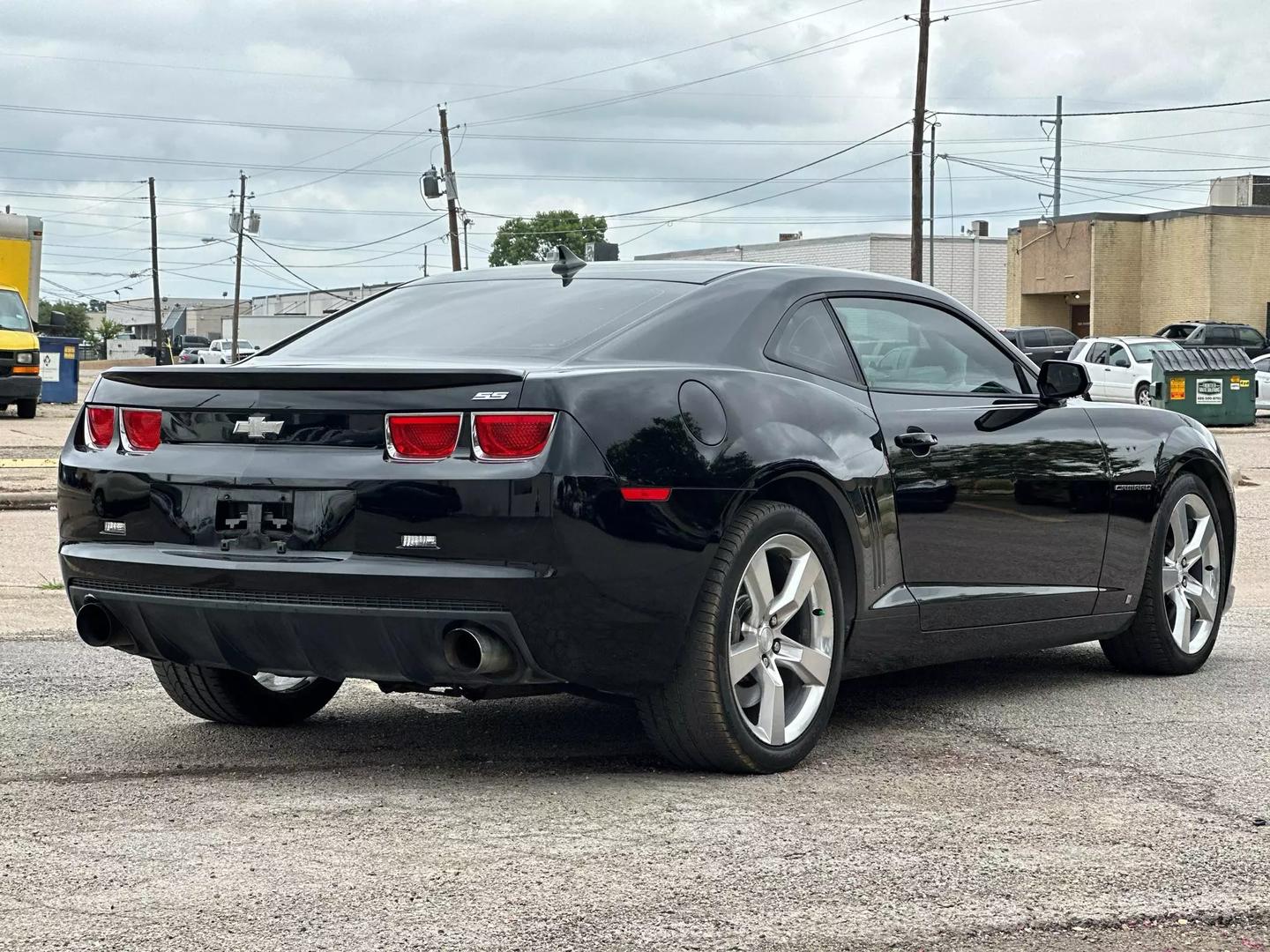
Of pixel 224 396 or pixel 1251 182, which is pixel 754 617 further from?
pixel 1251 182

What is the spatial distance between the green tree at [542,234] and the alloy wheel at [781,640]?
399 ft

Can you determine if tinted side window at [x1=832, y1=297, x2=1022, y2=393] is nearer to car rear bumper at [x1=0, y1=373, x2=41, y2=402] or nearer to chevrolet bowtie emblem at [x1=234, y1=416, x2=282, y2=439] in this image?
chevrolet bowtie emblem at [x1=234, y1=416, x2=282, y2=439]

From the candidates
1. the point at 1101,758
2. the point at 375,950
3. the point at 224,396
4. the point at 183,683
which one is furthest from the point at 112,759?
the point at 1101,758

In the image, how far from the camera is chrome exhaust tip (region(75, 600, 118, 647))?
5152 millimetres

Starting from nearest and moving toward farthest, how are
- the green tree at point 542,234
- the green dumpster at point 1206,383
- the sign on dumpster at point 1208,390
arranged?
the green dumpster at point 1206,383
the sign on dumpster at point 1208,390
the green tree at point 542,234

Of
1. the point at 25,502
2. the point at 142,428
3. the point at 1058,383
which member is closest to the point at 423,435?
the point at 142,428

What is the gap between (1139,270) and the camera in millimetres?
60438

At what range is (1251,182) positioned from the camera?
2493 inches

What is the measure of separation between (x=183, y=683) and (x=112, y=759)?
1.75ft

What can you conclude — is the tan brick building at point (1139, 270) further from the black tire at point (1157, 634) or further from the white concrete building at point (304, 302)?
the white concrete building at point (304, 302)

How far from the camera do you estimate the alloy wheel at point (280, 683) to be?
232 inches

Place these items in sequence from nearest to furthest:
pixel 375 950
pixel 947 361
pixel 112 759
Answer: pixel 375 950, pixel 112 759, pixel 947 361

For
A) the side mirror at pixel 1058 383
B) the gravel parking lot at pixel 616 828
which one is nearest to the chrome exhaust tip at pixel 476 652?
the gravel parking lot at pixel 616 828

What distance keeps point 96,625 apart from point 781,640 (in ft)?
6.44
